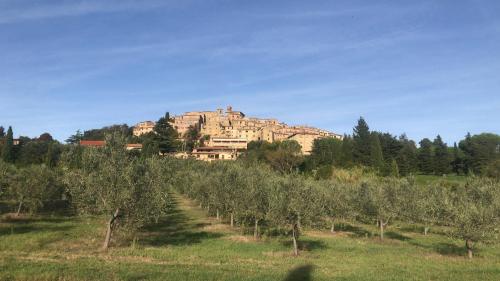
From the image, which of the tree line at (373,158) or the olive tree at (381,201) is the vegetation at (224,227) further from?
the tree line at (373,158)

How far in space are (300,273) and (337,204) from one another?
24.2m

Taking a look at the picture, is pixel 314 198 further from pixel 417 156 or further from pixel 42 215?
pixel 417 156

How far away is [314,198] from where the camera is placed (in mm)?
29688

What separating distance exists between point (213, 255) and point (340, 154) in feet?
296

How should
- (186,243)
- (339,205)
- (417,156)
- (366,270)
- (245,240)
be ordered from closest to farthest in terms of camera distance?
1. (366,270)
2. (186,243)
3. (245,240)
4. (339,205)
5. (417,156)

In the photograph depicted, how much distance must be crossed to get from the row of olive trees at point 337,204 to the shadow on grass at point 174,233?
4.00 m

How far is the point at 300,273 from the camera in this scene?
814 inches

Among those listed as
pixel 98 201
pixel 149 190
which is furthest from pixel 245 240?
pixel 98 201

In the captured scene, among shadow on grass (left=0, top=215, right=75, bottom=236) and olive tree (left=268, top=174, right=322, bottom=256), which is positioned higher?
olive tree (left=268, top=174, right=322, bottom=256)

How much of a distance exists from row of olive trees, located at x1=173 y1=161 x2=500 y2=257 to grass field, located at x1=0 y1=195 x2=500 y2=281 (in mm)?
2088

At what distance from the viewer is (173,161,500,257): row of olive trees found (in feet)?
94.1

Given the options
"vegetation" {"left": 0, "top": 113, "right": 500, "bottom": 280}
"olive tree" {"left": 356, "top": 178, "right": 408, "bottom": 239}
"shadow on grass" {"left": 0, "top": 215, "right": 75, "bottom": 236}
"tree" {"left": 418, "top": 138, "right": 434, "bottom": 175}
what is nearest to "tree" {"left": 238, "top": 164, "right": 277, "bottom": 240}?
"vegetation" {"left": 0, "top": 113, "right": 500, "bottom": 280}

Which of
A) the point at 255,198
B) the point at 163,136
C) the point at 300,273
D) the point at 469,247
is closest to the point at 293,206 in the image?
the point at 300,273

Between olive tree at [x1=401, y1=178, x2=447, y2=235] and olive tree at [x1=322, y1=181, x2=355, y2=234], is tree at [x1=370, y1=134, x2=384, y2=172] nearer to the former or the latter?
olive tree at [x1=401, y1=178, x2=447, y2=235]
